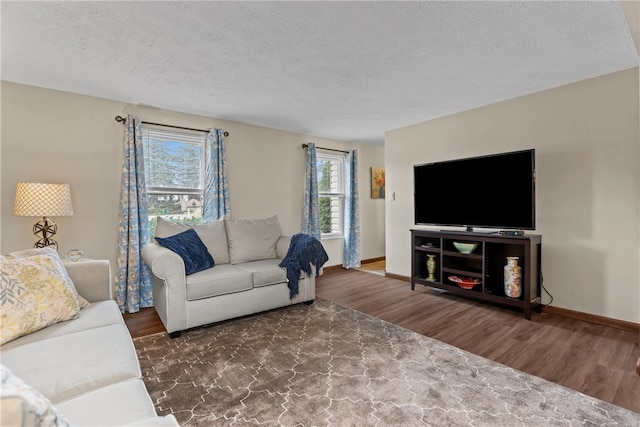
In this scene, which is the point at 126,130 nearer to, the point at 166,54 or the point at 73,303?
the point at 166,54

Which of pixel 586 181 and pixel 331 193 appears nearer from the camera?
pixel 586 181

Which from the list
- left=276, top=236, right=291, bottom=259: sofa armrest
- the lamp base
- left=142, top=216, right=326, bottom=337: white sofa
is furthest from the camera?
left=276, top=236, right=291, bottom=259: sofa armrest

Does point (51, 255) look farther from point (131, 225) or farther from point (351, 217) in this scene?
point (351, 217)

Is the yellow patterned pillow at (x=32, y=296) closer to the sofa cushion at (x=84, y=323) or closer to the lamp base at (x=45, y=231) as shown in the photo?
the sofa cushion at (x=84, y=323)

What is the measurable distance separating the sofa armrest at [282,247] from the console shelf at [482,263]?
5.29ft

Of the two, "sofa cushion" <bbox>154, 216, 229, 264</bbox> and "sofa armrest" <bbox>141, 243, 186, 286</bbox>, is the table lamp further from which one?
"sofa armrest" <bbox>141, 243, 186, 286</bbox>

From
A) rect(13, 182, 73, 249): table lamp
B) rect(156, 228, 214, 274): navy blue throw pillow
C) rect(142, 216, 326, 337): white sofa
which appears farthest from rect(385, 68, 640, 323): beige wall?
rect(13, 182, 73, 249): table lamp

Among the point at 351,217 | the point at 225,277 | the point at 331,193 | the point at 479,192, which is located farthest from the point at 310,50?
the point at 351,217

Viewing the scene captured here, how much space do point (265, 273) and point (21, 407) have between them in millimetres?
2614

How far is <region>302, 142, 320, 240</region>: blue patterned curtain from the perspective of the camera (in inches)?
190

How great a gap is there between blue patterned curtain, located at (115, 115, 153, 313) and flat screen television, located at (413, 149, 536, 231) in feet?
10.8

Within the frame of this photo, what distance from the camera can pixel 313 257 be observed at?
329cm

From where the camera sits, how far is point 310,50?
2324 millimetres

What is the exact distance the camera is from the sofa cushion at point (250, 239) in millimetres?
3431
